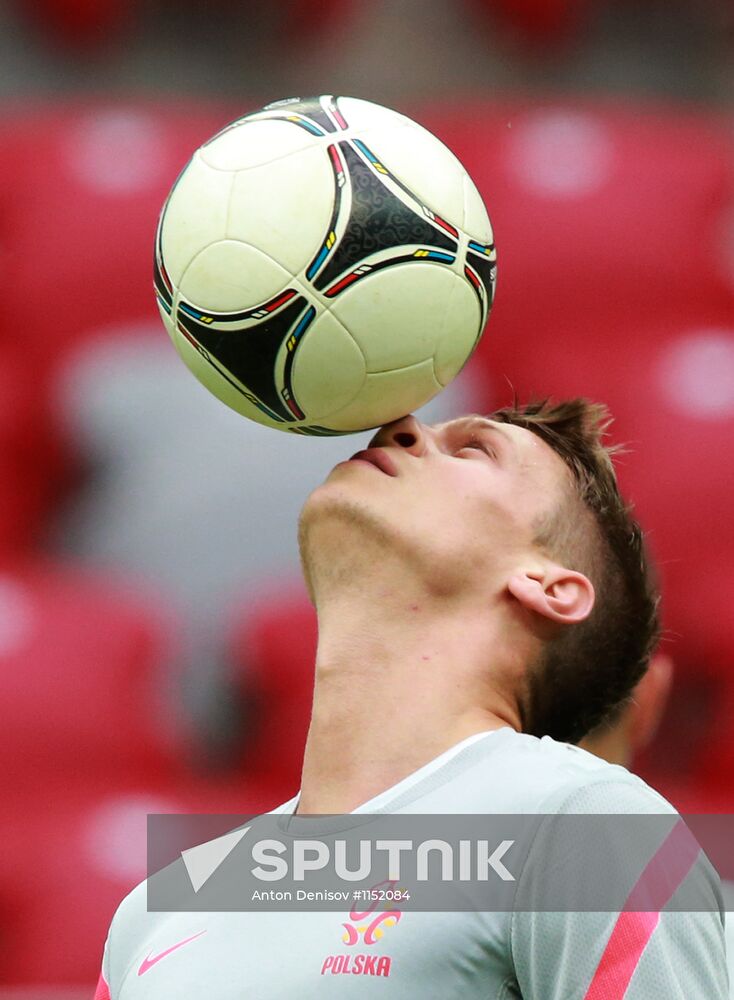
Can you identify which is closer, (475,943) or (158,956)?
(475,943)

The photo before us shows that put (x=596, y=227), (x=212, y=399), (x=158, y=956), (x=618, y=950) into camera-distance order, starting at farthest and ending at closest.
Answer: (x=596, y=227)
(x=212, y=399)
(x=158, y=956)
(x=618, y=950)

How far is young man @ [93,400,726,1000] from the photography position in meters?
1.78

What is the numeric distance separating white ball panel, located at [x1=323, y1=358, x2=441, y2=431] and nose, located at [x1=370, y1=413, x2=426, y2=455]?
30 millimetres

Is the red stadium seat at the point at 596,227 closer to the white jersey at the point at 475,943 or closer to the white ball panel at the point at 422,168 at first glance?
the white ball panel at the point at 422,168

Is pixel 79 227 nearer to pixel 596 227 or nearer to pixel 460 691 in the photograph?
pixel 596 227

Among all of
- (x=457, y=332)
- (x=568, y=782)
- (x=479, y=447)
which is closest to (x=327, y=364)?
(x=457, y=332)

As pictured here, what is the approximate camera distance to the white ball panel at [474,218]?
2.28 metres

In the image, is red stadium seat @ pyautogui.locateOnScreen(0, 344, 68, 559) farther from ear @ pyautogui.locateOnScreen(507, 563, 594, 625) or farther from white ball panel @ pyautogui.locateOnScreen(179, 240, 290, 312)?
ear @ pyautogui.locateOnScreen(507, 563, 594, 625)

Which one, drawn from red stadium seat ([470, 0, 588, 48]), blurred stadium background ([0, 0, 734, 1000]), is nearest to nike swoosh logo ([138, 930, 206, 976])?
blurred stadium background ([0, 0, 734, 1000])

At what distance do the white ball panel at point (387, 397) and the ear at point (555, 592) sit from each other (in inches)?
12.3

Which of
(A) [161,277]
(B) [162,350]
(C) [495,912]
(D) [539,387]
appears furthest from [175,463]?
(C) [495,912]

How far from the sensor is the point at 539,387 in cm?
473

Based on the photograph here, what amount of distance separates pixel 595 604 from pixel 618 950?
29.2 inches

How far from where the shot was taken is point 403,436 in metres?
2.31
